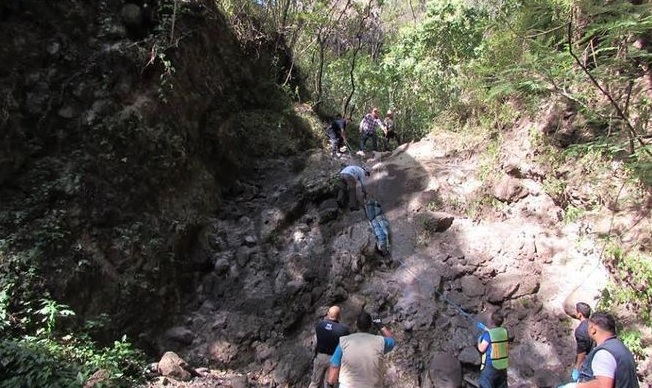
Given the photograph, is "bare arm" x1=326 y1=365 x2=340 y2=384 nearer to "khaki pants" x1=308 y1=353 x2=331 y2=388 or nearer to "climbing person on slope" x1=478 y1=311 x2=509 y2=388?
"khaki pants" x1=308 y1=353 x2=331 y2=388

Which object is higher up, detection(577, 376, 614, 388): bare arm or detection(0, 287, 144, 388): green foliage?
detection(0, 287, 144, 388): green foliage

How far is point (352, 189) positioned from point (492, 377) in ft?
17.7

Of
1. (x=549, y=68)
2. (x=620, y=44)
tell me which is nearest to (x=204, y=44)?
(x=549, y=68)

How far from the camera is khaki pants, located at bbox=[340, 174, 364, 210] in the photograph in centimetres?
1061

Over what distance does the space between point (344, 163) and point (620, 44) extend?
23.2 feet

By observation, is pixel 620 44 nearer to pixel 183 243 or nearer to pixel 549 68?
pixel 549 68

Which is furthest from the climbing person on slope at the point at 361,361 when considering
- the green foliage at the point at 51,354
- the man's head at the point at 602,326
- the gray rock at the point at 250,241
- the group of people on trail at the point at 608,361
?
the gray rock at the point at 250,241

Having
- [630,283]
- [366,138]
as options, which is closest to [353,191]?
[366,138]

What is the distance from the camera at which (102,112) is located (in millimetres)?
8477

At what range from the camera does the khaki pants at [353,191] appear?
1061 centimetres

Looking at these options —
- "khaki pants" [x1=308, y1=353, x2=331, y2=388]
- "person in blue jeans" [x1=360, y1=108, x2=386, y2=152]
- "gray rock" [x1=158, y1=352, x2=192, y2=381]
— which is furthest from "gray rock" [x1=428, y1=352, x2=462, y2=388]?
"person in blue jeans" [x1=360, y1=108, x2=386, y2=152]

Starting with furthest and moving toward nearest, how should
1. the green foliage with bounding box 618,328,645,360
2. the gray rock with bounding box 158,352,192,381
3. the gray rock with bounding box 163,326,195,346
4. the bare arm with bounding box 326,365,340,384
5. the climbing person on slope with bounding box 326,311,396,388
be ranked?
the gray rock with bounding box 163,326,195,346 < the gray rock with bounding box 158,352,192,381 < the green foliage with bounding box 618,328,645,360 < the bare arm with bounding box 326,365,340,384 < the climbing person on slope with bounding box 326,311,396,388

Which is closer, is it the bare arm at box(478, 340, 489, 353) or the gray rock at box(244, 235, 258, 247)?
the bare arm at box(478, 340, 489, 353)

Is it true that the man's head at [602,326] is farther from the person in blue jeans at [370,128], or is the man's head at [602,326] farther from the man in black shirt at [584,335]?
the person in blue jeans at [370,128]
